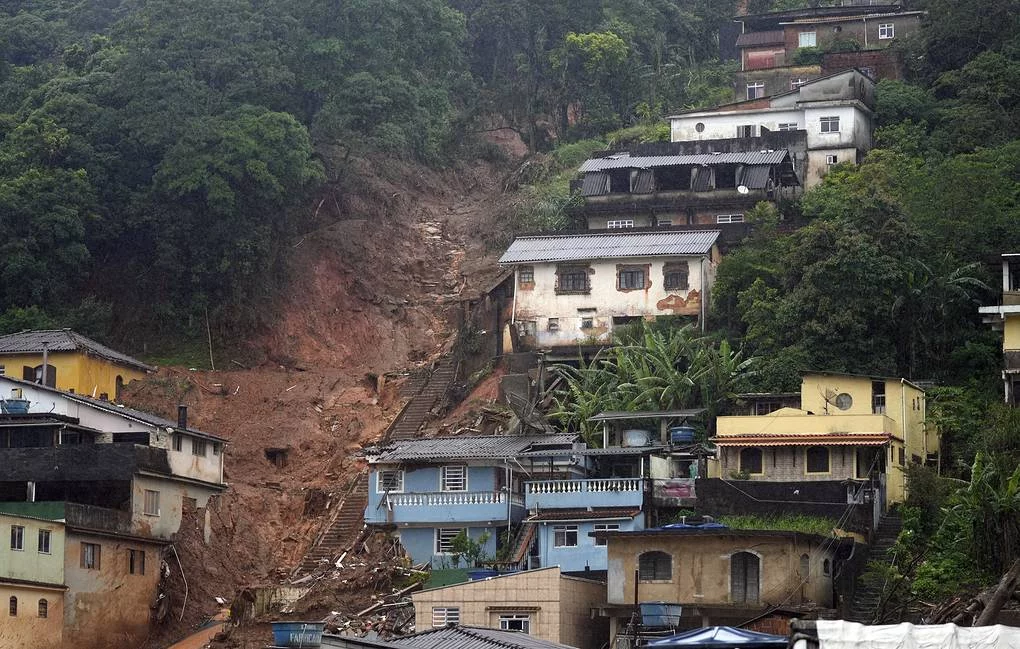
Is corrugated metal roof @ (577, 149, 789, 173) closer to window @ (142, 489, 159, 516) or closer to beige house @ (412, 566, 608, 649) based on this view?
window @ (142, 489, 159, 516)

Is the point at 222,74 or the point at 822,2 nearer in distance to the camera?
the point at 222,74

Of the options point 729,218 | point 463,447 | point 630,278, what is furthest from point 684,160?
point 463,447

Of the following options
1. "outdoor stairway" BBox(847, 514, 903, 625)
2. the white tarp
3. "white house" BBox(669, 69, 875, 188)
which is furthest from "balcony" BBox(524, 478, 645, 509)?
"white house" BBox(669, 69, 875, 188)

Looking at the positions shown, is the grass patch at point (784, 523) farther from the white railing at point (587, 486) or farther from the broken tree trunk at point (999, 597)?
the broken tree trunk at point (999, 597)

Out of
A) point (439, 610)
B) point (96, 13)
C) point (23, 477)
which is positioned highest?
point (96, 13)

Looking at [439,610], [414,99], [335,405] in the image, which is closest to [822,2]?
[414,99]

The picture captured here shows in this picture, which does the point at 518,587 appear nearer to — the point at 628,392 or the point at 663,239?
the point at 628,392
